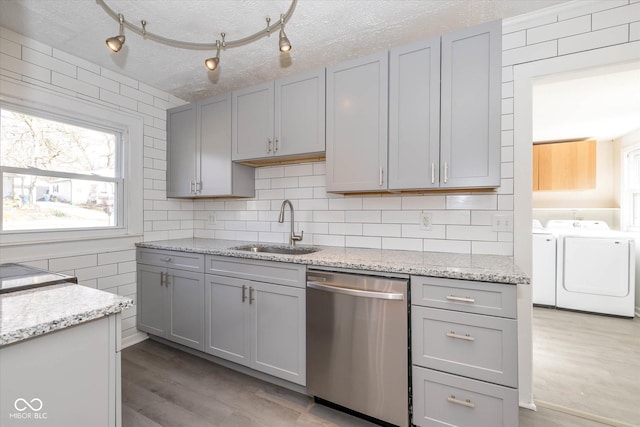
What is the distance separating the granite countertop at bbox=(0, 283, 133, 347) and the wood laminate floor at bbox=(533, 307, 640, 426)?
2.63 meters

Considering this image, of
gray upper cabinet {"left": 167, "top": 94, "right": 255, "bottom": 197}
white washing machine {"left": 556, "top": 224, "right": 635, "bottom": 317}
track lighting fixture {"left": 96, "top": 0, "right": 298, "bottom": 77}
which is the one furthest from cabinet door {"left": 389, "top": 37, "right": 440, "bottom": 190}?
white washing machine {"left": 556, "top": 224, "right": 635, "bottom": 317}

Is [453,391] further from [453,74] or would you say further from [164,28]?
[164,28]

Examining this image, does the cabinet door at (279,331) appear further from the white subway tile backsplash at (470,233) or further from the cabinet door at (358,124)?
the white subway tile backsplash at (470,233)

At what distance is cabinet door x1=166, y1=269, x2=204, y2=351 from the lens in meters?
2.36

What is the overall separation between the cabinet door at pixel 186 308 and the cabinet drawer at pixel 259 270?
21 cm

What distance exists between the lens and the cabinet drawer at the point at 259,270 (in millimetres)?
1912

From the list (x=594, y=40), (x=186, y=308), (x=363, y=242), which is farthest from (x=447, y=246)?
(x=186, y=308)

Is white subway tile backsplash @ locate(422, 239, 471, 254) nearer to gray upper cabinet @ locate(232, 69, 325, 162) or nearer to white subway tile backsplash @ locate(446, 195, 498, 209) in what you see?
white subway tile backsplash @ locate(446, 195, 498, 209)

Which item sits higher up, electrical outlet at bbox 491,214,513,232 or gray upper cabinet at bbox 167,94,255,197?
gray upper cabinet at bbox 167,94,255,197

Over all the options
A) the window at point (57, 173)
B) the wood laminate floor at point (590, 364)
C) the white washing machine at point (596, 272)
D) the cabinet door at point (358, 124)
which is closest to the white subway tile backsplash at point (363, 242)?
the cabinet door at point (358, 124)

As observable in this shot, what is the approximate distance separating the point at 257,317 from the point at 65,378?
1242mm

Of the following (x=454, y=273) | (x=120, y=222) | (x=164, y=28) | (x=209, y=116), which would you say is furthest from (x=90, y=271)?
(x=454, y=273)

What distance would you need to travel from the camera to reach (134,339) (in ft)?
8.97

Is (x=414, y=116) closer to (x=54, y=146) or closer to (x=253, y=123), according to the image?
(x=253, y=123)
